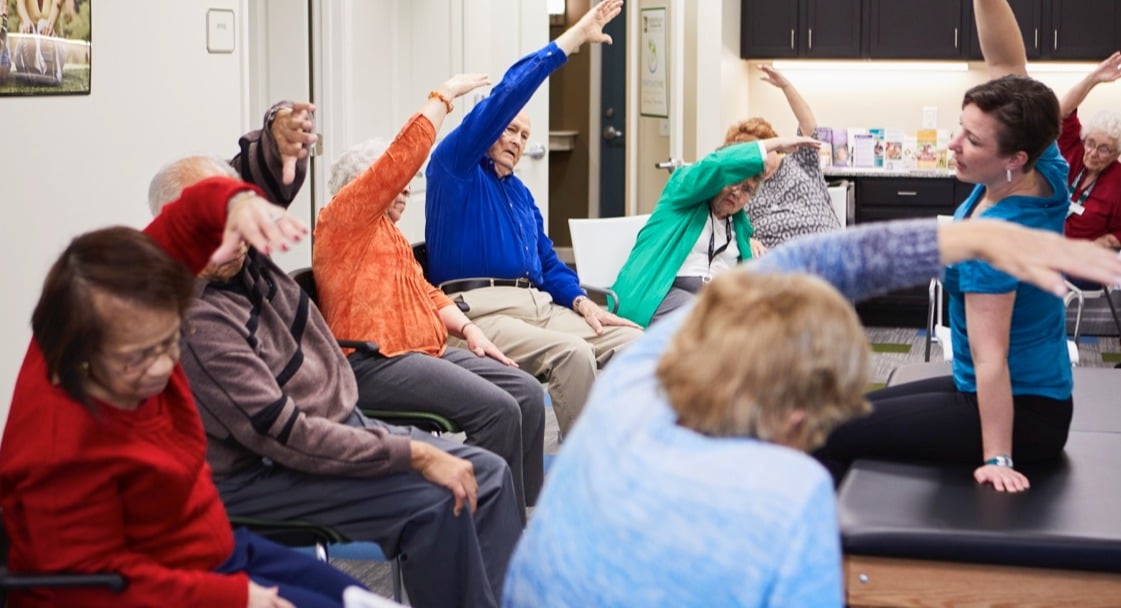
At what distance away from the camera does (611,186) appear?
9.64m

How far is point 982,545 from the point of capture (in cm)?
242

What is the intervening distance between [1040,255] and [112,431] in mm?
1198

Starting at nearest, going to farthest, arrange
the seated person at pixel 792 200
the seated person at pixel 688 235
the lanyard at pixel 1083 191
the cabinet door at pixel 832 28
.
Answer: the seated person at pixel 688 235, the seated person at pixel 792 200, the lanyard at pixel 1083 191, the cabinet door at pixel 832 28

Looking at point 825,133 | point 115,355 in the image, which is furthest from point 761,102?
point 115,355

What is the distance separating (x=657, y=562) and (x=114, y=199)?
2.63m

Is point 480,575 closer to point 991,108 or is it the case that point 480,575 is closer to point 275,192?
point 275,192

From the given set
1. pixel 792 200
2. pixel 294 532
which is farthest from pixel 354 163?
pixel 792 200

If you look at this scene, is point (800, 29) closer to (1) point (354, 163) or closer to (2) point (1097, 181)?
(2) point (1097, 181)

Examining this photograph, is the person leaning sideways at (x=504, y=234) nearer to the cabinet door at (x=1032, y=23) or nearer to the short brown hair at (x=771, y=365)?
the short brown hair at (x=771, y=365)

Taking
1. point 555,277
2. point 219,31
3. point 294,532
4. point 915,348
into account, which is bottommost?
point 915,348

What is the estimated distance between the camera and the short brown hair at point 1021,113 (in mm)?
2666

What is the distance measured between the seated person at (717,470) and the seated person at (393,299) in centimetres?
172

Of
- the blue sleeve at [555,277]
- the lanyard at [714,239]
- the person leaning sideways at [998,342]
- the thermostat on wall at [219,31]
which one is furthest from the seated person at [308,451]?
the lanyard at [714,239]

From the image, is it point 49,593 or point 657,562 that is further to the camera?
point 49,593
